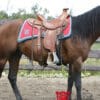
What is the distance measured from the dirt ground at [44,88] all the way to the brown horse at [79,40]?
99cm

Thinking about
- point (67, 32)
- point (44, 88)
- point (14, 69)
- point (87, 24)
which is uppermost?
point (87, 24)

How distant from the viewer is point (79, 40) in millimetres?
5148

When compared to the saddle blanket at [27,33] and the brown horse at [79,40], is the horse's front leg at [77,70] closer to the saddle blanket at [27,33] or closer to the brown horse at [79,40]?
the brown horse at [79,40]

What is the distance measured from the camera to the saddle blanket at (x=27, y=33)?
5.30m

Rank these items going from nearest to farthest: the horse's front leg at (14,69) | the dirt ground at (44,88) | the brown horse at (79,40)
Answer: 1. the brown horse at (79,40)
2. the horse's front leg at (14,69)
3. the dirt ground at (44,88)

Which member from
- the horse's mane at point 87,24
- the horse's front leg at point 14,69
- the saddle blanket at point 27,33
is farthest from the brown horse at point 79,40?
the horse's front leg at point 14,69

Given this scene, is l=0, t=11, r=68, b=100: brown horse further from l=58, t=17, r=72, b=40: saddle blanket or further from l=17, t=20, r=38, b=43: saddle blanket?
l=58, t=17, r=72, b=40: saddle blanket

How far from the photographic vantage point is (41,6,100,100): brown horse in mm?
5121

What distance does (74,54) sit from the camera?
16.8 ft

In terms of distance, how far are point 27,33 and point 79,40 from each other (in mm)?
919

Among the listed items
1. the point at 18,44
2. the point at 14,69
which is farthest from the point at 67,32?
the point at 14,69

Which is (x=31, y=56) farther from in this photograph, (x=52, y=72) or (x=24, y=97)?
(x=52, y=72)

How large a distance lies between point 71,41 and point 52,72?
10.3 feet

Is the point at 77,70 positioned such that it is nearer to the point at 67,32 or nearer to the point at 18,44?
the point at 67,32
